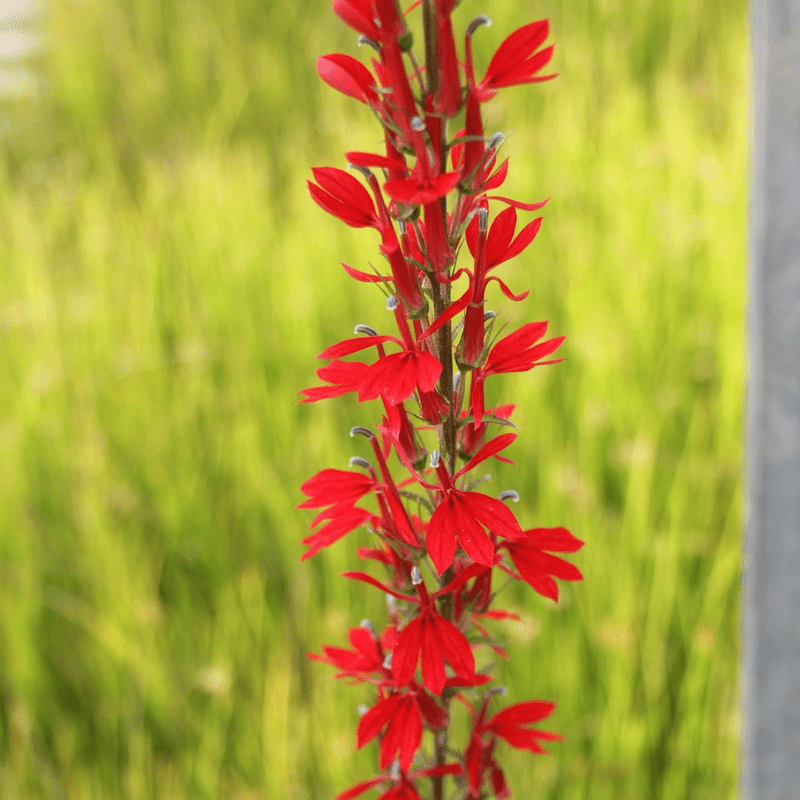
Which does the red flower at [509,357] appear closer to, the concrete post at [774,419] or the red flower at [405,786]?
the red flower at [405,786]

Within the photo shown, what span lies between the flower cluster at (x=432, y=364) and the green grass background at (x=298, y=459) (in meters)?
0.55

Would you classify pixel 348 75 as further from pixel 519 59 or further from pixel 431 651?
pixel 431 651

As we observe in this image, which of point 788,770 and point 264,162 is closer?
point 788,770

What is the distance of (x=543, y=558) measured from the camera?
12.9 inches

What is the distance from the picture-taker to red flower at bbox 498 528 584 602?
319 mm

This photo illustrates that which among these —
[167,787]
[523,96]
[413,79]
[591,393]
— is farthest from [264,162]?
[413,79]

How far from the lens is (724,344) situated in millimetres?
1229

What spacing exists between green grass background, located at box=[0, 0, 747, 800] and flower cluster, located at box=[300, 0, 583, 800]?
1.80 feet

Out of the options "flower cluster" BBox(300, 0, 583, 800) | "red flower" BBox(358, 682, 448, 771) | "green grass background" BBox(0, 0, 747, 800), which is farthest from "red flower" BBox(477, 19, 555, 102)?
"green grass background" BBox(0, 0, 747, 800)

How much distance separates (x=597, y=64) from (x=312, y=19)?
1.17 m

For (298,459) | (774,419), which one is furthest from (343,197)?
(298,459)

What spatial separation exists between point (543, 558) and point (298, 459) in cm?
93

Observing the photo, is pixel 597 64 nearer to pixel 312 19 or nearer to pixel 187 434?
pixel 312 19

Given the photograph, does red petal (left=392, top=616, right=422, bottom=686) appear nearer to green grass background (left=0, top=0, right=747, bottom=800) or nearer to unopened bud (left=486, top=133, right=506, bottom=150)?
unopened bud (left=486, top=133, right=506, bottom=150)
